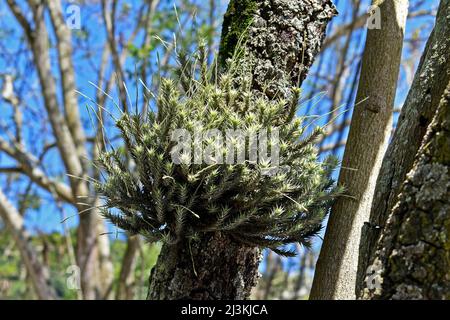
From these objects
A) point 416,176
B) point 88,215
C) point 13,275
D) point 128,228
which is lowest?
point 13,275

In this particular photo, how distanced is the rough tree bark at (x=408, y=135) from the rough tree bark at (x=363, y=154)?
1.32 feet

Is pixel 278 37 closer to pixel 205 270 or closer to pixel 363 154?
pixel 363 154

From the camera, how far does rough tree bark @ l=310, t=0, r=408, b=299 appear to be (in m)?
1.97

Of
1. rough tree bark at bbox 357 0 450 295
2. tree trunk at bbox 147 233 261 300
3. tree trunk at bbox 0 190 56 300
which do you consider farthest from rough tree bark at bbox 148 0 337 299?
tree trunk at bbox 0 190 56 300

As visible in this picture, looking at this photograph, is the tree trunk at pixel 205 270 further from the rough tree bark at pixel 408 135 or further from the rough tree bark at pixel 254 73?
the rough tree bark at pixel 408 135

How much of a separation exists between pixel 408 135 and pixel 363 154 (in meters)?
0.57

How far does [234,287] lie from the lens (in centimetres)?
187

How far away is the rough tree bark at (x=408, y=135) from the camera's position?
4.80ft

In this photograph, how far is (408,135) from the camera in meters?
1.50

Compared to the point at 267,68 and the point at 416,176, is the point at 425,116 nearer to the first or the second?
the point at 416,176

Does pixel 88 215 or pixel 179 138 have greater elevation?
pixel 179 138

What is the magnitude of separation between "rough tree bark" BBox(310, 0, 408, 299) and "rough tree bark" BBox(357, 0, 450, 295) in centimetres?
40

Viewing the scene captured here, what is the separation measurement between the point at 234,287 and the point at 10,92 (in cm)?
480
